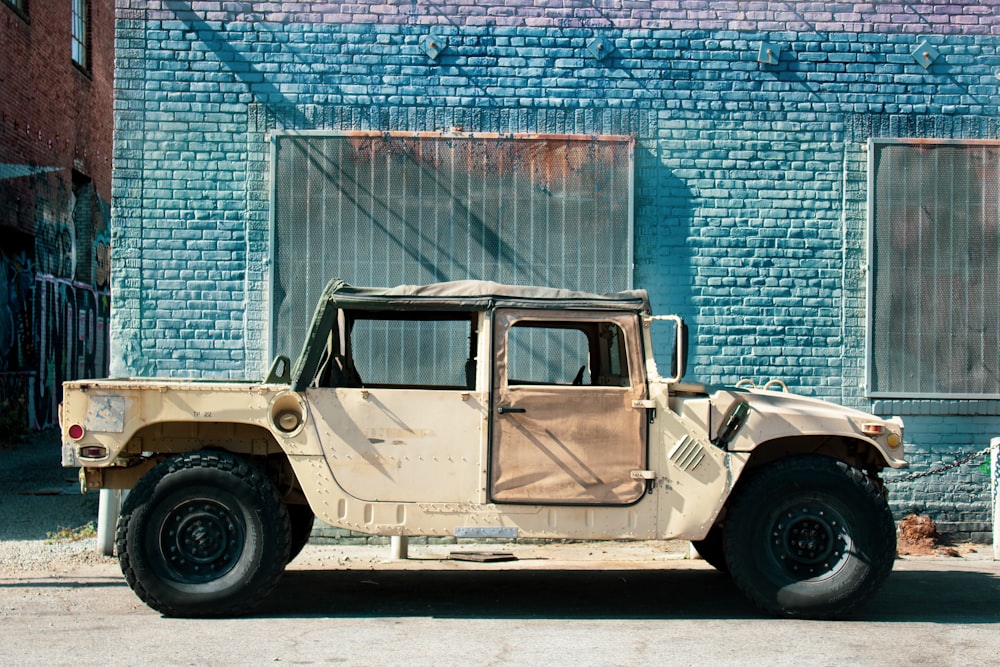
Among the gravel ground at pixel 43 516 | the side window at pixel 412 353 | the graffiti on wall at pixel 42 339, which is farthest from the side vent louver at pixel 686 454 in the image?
the graffiti on wall at pixel 42 339

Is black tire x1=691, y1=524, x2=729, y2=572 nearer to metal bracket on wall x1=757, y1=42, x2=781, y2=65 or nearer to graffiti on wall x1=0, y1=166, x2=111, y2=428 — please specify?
metal bracket on wall x1=757, y1=42, x2=781, y2=65

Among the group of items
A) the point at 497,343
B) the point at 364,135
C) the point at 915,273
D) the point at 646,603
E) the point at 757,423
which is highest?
the point at 364,135

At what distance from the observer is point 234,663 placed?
586 cm

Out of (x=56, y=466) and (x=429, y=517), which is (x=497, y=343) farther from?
(x=56, y=466)

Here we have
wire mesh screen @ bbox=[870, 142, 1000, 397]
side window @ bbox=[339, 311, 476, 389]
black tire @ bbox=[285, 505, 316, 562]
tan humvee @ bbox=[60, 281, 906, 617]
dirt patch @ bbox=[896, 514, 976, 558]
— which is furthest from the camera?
wire mesh screen @ bbox=[870, 142, 1000, 397]

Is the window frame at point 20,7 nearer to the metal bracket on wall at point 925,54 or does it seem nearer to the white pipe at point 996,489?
the metal bracket on wall at point 925,54

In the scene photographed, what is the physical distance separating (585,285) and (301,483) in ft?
12.7

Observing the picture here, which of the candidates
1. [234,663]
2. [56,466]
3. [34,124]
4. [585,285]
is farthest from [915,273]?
[34,124]

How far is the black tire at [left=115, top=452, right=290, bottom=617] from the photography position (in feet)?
22.5

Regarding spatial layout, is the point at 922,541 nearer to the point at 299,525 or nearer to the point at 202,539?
the point at 299,525

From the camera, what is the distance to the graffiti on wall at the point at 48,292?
1714cm

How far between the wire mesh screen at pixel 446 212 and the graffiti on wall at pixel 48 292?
8.36 meters

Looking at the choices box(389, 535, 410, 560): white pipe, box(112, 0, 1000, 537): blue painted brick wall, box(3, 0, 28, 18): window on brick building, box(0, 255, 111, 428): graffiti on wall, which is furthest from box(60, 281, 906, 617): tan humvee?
box(3, 0, 28, 18): window on brick building

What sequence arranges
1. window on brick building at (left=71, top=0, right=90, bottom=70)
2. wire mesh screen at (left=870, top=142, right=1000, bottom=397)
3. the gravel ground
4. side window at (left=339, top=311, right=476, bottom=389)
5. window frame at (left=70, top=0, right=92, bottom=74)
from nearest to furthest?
1. the gravel ground
2. side window at (left=339, top=311, right=476, bottom=389)
3. wire mesh screen at (left=870, top=142, right=1000, bottom=397)
4. window frame at (left=70, top=0, right=92, bottom=74)
5. window on brick building at (left=71, top=0, right=90, bottom=70)
